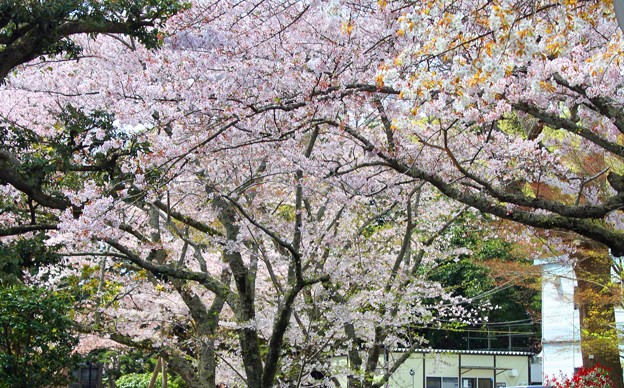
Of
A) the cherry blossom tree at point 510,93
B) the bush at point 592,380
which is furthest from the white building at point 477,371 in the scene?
the cherry blossom tree at point 510,93

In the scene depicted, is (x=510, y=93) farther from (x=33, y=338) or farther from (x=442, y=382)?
(x=442, y=382)

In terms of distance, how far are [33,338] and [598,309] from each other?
32.5 feet

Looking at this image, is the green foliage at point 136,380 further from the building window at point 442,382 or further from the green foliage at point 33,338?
the green foliage at point 33,338

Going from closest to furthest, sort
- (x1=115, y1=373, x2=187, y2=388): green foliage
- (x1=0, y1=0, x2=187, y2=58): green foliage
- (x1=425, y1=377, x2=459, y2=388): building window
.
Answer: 1. (x1=0, y1=0, x2=187, y2=58): green foliage
2. (x1=425, y1=377, x2=459, y2=388): building window
3. (x1=115, y1=373, x2=187, y2=388): green foliage

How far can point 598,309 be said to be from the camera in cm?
1388

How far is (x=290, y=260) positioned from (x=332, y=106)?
2.89 meters

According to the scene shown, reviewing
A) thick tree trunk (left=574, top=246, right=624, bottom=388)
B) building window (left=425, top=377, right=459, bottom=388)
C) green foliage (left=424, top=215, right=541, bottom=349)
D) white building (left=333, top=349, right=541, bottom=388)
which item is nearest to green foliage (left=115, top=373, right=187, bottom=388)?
white building (left=333, top=349, right=541, bottom=388)

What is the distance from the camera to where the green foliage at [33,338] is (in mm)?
8078

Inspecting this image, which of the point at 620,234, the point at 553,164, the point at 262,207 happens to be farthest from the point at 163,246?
the point at 620,234

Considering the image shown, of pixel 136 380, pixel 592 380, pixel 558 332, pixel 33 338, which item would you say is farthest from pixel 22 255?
pixel 558 332

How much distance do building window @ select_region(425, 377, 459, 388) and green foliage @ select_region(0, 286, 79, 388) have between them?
596 inches

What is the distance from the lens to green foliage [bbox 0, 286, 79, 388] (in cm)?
808

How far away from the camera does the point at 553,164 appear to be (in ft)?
24.6

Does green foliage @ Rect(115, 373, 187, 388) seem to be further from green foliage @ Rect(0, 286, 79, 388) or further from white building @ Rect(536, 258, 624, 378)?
green foliage @ Rect(0, 286, 79, 388)
